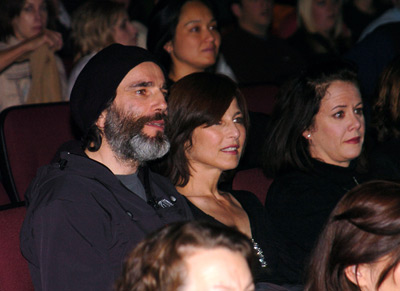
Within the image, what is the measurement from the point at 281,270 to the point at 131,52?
956 millimetres

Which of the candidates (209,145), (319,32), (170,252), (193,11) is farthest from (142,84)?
(319,32)

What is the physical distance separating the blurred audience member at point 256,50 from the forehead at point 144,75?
7.39ft

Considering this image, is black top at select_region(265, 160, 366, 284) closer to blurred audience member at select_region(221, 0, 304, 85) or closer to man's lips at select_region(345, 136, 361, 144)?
man's lips at select_region(345, 136, 361, 144)

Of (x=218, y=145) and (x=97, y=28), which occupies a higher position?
(x=97, y=28)

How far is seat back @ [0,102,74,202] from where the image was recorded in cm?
297

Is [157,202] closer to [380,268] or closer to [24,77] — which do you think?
[380,268]

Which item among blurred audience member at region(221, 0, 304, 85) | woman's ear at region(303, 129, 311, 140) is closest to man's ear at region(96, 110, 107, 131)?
woman's ear at region(303, 129, 311, 140)

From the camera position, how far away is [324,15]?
5.46 metres

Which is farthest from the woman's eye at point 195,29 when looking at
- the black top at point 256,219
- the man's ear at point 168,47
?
the black top at point 256,219

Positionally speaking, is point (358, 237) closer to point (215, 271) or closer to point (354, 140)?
point (215, 271)

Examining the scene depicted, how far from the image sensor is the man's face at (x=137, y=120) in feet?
7.82

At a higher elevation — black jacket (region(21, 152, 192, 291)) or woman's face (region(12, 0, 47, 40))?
woman's face (region(12, 0, 47, 40))

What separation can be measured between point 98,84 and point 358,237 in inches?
39.9

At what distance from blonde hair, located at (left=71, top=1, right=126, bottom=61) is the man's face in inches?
Answer: 64.1
